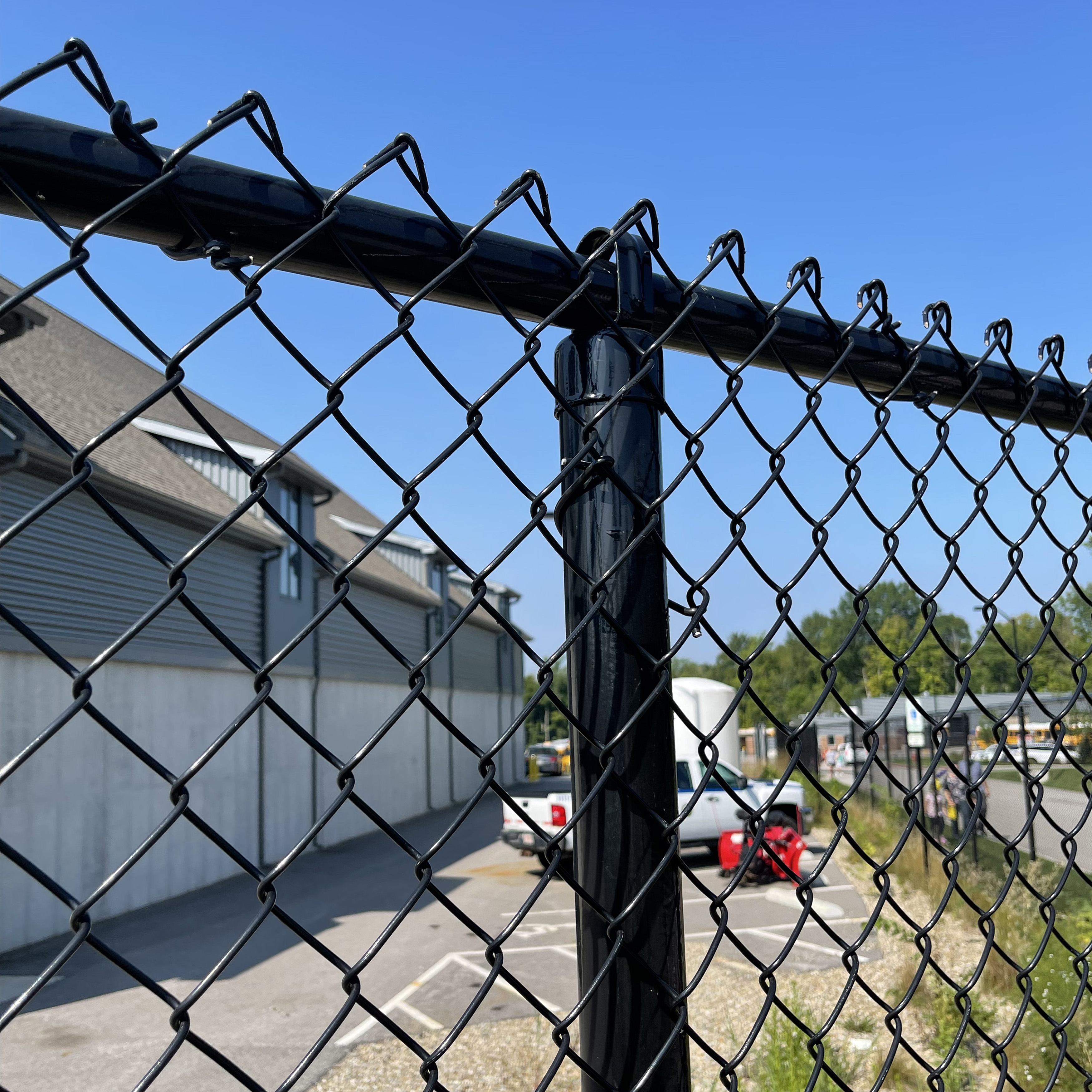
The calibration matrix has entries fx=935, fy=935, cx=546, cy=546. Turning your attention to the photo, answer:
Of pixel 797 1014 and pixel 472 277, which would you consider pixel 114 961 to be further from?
pixel 797 1014

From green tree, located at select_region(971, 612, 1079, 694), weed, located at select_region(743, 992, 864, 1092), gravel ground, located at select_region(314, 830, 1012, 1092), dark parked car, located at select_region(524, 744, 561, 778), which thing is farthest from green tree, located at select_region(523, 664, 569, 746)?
weed, located at select_region(743, 992, 864, 1092)

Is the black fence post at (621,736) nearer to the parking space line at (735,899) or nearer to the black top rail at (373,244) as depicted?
the black top rail at (373,244)

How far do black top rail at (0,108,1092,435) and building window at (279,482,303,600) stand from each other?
51.3ft

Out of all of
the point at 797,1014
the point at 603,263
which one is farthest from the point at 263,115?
the point at 797,1014

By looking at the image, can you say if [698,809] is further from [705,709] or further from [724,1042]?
[724,1042]

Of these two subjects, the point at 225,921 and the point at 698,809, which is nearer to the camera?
the point at 225,921

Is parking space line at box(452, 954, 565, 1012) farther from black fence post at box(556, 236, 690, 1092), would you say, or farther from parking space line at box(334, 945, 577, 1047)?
black fence post at box(556, 236, 690, 1092)

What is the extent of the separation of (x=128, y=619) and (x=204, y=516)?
1832 millimetres

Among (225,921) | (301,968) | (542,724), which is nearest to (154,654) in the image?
(225,921)

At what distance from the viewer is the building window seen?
16.8 metres

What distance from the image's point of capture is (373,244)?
1.06m

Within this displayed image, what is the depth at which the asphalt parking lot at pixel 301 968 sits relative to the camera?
6.51 m

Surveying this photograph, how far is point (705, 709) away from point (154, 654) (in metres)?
12.8

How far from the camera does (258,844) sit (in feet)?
48.9
